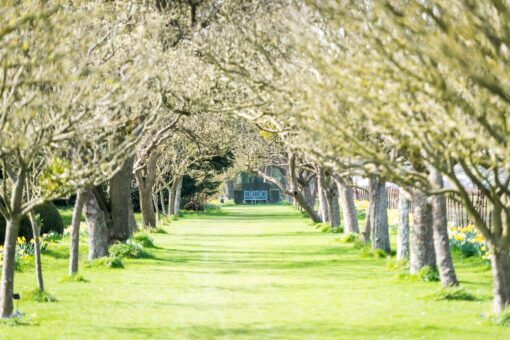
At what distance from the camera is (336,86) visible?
10742mm

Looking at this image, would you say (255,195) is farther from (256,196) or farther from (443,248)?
(443,248)

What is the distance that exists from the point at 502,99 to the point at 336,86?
10.2 feet

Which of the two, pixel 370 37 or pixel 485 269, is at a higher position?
pixel 370 37

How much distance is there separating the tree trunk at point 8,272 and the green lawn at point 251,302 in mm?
356

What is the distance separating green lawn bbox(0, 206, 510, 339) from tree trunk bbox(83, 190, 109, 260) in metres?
0.99

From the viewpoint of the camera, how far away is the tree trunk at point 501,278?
1337cm

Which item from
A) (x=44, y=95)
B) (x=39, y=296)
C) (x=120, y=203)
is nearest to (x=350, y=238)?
(x=120, y=203)

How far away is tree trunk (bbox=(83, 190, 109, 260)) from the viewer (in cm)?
2566

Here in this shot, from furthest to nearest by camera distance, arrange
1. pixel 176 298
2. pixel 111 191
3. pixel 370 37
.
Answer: pixel 111 191 → pixel 176 298 → pixel 370 37

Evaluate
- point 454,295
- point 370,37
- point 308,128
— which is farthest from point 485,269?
point 370,37

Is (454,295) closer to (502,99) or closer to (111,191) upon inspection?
(502,99)

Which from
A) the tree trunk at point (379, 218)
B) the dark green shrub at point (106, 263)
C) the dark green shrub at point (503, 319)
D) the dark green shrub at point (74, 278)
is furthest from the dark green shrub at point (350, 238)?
the dark green shrub at point (503, 319)

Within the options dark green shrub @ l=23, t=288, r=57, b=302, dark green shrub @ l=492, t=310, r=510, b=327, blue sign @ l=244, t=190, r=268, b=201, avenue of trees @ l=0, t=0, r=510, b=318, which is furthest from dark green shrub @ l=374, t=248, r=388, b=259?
blue sign @ l=244, t=190, r=268, b=201

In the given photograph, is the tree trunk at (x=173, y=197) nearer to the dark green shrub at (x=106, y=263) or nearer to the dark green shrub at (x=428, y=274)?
the dark green shrub at (x=106, y=263)
